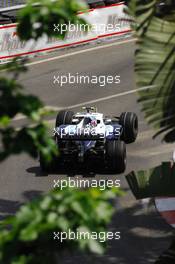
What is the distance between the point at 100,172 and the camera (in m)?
14.8

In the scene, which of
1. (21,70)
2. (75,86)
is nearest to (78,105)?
(75,86)

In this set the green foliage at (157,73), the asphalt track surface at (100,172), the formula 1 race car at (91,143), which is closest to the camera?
the green foliage at (157,73)

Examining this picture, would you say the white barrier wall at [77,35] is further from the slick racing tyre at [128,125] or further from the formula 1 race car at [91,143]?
the formula 1 race car at [91,143]

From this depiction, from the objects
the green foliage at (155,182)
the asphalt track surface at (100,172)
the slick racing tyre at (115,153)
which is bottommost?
the asphalt track surface at (100,172)

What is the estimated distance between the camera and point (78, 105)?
62.3 feet

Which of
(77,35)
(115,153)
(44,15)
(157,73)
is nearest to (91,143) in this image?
(115,153)

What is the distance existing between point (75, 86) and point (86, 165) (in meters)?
6.28

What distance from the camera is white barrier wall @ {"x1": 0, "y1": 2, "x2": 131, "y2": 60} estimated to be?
23.6 metres

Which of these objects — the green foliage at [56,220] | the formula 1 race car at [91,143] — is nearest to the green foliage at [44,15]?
the green foliage at [56,220]

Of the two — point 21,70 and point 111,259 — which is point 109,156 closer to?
point 111,259

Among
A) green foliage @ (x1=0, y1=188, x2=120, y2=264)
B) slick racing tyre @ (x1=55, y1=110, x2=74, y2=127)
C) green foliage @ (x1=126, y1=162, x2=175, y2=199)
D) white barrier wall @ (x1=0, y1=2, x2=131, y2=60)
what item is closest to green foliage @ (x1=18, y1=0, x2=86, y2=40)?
green foliage @ (x1=0, y1=188, x2=120, y2=264)

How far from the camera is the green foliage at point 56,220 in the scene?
324 cm

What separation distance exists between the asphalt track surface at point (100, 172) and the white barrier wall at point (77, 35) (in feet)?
1.36

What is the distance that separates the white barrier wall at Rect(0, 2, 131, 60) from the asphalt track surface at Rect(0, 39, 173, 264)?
415 mm
